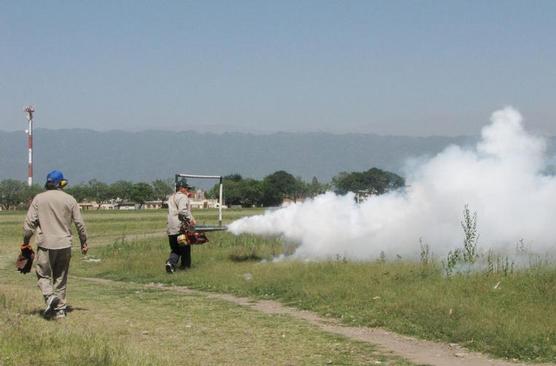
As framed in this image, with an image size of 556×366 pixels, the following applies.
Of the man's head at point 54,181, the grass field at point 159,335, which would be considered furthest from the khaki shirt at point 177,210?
the man's head at point 54,181

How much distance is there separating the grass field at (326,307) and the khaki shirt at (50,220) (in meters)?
1.29

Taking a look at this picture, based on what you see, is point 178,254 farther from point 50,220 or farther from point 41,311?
point 50,220

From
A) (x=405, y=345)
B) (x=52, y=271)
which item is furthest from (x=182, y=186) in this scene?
(x=405, y=345)

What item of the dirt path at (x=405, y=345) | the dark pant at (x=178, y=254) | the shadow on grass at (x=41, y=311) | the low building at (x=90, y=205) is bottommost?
the low building at (x=90, y=205)

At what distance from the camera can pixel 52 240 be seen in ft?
43.0

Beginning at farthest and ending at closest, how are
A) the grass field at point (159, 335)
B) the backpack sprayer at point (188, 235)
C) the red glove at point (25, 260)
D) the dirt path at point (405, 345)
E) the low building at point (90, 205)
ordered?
the low building at point (90, 205) → the backpack sprayer at point (188, 235) → the red glove at point (25, 260) → the dirt path at point (405, 345) → the grass field at point (159, 335)

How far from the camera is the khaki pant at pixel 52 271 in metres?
13.1

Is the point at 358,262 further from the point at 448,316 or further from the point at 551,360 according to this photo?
the point at 551,360

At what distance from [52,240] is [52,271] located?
58 cm

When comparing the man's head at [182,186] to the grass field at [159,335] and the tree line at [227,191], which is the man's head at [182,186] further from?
the tree line at [227,191]

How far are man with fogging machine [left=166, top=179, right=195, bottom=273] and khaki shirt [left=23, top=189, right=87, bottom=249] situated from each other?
301 inches

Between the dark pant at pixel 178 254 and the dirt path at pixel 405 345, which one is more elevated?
the dark pant at pixel 178 254

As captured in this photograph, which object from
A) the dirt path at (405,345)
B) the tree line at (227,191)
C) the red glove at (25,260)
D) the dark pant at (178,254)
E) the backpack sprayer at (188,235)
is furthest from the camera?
the tree line at (227,191)

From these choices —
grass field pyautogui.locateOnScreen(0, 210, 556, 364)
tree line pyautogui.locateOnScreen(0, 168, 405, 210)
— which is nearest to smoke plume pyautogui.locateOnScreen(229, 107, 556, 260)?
grass field pyautogui.locateOnScreen(0, 210, 556, 364)
